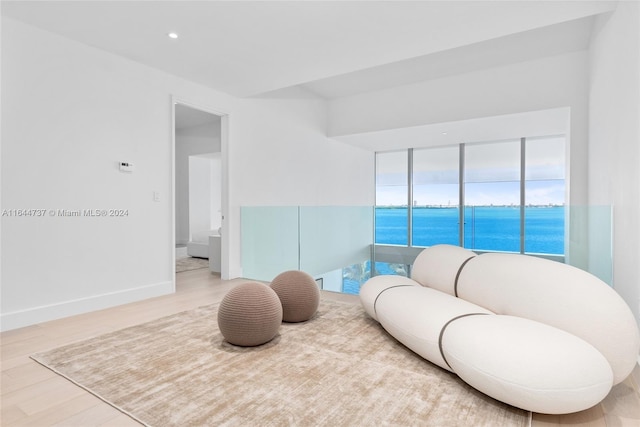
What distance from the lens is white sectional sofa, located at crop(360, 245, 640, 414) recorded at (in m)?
1.51

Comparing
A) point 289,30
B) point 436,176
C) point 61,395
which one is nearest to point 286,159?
point 289,30

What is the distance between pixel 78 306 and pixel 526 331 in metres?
3.50

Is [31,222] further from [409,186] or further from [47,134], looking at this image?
[409,186]

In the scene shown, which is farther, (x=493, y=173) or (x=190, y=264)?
(x=493, y=173)

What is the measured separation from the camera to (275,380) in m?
1.92

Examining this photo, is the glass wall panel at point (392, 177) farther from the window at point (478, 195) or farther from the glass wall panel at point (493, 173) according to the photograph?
the glass wall panel at point (493, 173)

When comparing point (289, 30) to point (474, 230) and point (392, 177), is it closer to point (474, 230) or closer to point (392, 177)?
point (474, 230)

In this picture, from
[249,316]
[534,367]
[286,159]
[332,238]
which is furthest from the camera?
[286,159]

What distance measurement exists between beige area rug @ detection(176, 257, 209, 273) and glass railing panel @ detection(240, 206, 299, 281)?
51.0 inches

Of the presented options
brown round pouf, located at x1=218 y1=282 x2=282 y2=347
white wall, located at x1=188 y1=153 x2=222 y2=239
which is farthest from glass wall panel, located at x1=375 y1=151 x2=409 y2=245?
brown round pouf, located at x1=218 y1=282 x2=282 y2=347

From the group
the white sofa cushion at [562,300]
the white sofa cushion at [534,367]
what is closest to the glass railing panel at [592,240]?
the white sofa cushion at [562,300]

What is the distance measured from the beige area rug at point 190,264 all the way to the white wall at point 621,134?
202 inches

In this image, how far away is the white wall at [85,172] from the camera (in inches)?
111

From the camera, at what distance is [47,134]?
9.82 ft
